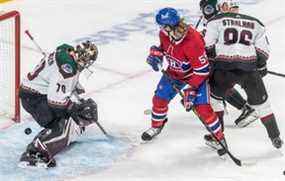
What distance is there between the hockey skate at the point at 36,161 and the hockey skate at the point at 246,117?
1363mm

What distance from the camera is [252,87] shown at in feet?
16.1

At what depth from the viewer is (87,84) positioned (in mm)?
6223

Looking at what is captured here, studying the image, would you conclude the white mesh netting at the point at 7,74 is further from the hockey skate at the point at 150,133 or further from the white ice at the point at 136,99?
the hockey skate at the point at 150,133

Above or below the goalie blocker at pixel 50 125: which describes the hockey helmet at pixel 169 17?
above

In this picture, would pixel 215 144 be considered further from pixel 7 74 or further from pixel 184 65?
pixel 7 74

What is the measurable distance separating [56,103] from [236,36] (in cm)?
111

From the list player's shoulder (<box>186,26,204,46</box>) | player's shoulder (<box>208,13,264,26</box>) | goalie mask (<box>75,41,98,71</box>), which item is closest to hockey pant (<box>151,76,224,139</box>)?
player's shoulder (<box>186,26,204,46</box>)

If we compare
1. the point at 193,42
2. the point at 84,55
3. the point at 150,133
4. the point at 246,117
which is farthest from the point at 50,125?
the point at 246,117

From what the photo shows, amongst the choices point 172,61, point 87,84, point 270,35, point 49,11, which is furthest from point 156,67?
point 49,11

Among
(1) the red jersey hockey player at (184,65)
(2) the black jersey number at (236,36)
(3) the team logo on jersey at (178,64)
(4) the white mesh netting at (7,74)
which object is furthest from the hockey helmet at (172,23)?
(4) the white mesh netting at (7,74)

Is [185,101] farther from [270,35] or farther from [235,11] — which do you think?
[270,35]

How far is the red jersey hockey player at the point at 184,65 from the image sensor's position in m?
4.76

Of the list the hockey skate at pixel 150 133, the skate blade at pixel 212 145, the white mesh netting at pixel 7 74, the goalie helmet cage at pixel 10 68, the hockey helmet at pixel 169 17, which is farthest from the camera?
the white mesh netting at pixel 7 74

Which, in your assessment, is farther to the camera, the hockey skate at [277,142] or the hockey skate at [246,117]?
the hockey skate at [246,117]
